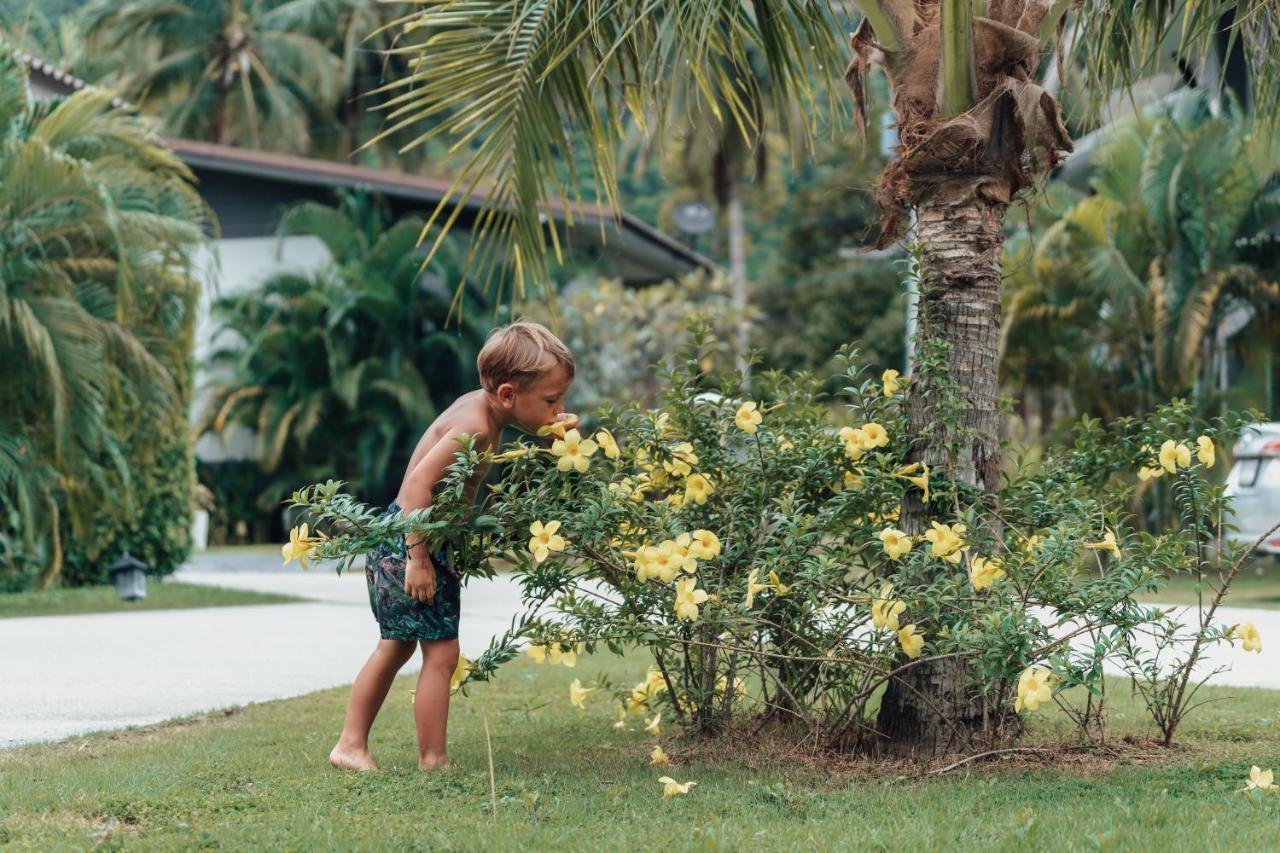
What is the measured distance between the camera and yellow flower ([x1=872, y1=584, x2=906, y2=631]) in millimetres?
4000

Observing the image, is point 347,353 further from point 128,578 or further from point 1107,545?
point 1107,545

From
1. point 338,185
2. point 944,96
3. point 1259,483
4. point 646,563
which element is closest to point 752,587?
point 646,563

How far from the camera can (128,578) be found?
35.3 feet

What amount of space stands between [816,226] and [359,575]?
23.0 metres

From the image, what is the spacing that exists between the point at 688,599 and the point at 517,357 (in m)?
0.94

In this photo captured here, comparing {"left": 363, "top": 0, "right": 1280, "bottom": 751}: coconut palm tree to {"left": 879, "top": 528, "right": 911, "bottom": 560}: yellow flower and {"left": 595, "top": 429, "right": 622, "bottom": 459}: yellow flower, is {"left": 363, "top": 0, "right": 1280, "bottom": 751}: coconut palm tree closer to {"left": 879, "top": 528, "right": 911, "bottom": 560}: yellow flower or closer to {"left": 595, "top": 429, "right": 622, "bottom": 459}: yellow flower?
{"left": 879, "top": 528, "right": 911, "bottom": 560}: yellow flower

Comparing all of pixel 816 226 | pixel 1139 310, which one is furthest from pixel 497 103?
pixel 816 226

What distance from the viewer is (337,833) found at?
3465 millimetres

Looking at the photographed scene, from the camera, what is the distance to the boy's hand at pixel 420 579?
167 inches

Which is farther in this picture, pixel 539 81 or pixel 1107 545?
pixel 539 81

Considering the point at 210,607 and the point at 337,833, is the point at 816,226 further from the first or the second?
the point at 337,833

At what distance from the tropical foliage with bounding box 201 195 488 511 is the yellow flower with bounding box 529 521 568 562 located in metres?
15.8

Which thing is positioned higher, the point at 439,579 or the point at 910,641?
the point at 439,579

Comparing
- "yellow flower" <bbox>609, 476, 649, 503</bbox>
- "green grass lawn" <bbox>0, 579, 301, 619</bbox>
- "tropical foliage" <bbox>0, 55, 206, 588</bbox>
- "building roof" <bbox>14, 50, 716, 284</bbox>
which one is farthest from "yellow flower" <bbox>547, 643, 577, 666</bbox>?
"building roof" <bbox>14, 50, 716, 284</bbox>
